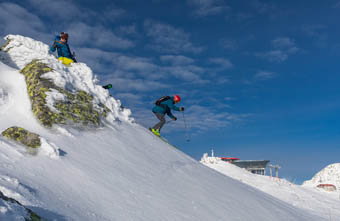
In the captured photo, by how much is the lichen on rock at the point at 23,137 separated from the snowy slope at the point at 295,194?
13.6 m

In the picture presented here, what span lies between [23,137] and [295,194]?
641 inches

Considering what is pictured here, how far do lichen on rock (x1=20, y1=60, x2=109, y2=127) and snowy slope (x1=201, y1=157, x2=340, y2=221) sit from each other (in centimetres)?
1222

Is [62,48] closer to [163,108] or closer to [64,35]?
[64,35]

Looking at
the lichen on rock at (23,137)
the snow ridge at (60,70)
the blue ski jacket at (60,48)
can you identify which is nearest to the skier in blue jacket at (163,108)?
the snow ridge at (60,70)

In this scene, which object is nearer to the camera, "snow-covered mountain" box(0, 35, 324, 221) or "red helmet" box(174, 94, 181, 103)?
"snow-covered mountain" box(0, 35, 324, 221)

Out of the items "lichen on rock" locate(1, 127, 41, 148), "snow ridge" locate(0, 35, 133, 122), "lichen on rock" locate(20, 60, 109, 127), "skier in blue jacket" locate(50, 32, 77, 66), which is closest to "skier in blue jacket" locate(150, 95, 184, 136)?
"snow ridge" locate(0, 35, 133, 122)

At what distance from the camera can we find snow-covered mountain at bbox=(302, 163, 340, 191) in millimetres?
29891

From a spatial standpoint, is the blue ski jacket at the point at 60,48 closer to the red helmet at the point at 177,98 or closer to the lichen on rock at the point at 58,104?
the lichen on rock at the point at 58,104

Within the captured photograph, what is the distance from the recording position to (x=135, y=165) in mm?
6977

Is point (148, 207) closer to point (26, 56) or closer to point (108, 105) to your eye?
point (108, 105)

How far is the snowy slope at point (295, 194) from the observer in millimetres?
14802

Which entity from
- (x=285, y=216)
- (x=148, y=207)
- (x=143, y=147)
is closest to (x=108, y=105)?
(x=143, y=147)

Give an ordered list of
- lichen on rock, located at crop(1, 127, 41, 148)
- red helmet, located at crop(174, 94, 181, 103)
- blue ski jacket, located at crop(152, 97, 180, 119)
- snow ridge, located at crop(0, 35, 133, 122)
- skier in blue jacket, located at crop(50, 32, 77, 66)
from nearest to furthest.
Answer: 1. lichen on rock, located at crop(1, 127, 41, 148)
2. snow ridge, located at crop(0, 35, 133, 122)
3. skier in blue jacket, located at crop(50, 32, 77, 66)
4. blue ski jacket, located at crop(152, 97, 180, 119)
5. red helmet, located at crop(174, 94, 181, 103)

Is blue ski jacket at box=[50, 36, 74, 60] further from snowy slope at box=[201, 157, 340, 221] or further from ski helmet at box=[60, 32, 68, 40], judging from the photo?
snowy slope at box=[201, 157, 340, 221]
